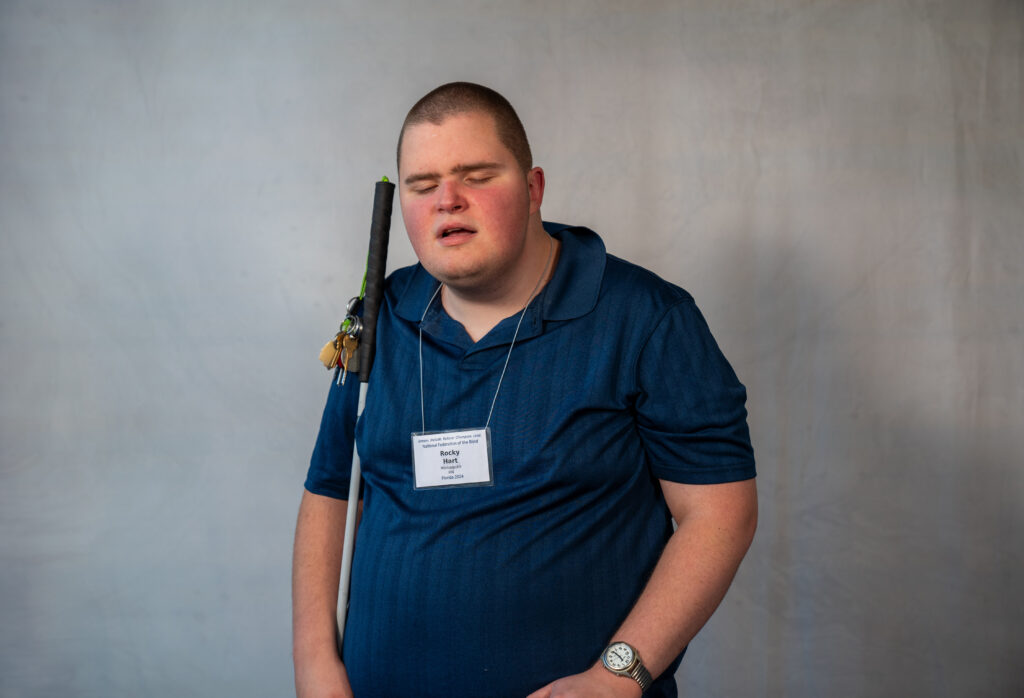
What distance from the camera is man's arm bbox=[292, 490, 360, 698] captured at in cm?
147

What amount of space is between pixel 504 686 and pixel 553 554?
0.22 metres

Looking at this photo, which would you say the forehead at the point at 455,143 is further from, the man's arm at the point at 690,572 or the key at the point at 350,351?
the man's arm at the point at 690,572

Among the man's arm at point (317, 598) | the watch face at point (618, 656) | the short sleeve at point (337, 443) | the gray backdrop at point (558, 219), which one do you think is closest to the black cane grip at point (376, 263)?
the short sleeve at point (337, 443)

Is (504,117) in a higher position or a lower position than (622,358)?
higher

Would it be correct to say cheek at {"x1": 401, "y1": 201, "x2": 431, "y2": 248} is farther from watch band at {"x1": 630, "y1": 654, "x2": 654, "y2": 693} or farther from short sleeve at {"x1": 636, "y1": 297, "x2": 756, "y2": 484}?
watch band at {"x1": 630, "y1": 654, "x2": 654, "y2": 693}

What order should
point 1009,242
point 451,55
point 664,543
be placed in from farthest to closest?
point 451,55 → point 1009,242 → point 664,543

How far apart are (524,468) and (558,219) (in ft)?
3.65

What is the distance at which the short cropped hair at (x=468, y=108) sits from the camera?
1.42m

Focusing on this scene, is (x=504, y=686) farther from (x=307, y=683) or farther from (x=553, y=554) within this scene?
(x=307, y=683)

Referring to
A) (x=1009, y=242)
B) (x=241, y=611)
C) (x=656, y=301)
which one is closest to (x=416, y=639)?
(x=656, y=301)

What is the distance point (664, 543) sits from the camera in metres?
1.44

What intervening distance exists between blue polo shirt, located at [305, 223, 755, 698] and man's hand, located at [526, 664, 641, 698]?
0.06 meters

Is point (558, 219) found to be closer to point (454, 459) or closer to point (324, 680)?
point (454, 459)

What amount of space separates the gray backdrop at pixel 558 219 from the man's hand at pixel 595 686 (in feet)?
3.68
